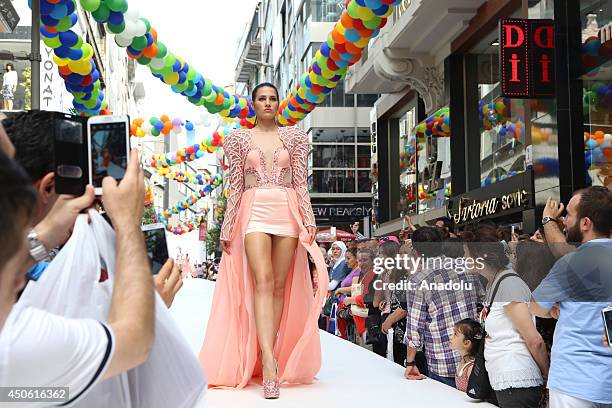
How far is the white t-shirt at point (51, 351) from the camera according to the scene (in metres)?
1.17

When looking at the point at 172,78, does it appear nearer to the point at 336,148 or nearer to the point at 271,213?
the point at 271,213

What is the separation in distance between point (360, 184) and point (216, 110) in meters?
22.6

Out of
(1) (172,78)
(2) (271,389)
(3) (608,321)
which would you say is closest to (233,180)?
(2) (271,389)

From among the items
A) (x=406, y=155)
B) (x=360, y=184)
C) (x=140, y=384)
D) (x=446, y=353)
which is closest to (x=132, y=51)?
(x=446, y=353)

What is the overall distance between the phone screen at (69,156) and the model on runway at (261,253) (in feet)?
9.87

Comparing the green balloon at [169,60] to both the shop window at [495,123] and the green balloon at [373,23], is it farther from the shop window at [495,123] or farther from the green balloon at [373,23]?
the shop window at [495,123]

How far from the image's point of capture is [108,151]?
1.63 metres

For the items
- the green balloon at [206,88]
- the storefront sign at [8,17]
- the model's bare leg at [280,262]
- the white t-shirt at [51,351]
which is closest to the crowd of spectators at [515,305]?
the model's bare leg at [280,262]

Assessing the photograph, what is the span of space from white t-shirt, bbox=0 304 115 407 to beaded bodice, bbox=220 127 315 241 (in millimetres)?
3481

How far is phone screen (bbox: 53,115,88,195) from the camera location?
5.23 ft

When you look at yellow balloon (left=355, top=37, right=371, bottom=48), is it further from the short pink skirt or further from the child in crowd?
the child in crowd

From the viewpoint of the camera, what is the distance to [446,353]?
5.16m

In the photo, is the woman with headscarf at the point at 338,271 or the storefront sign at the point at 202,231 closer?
the woman with headscarf at the point at 338,271

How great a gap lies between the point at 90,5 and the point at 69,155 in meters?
6.07
